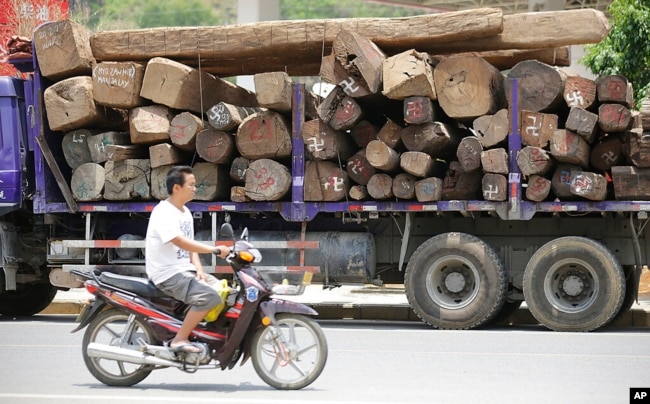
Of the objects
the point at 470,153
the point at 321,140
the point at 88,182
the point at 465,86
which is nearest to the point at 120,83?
the point at 88,182

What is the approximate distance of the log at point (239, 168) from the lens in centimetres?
1502

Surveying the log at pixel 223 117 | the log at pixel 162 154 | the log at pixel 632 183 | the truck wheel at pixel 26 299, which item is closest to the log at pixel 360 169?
the log at pixel 223 117

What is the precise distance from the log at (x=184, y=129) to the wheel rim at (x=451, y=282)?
133 inches

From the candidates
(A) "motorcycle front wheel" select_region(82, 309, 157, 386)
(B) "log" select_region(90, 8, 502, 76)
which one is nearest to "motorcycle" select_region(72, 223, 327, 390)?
(A) "motorcycle front wheel" select_region(82, 309, 157, 386)

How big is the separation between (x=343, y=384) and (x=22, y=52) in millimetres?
8600

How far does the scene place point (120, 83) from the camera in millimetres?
15172

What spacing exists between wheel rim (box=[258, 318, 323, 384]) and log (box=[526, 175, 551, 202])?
18.3 feet

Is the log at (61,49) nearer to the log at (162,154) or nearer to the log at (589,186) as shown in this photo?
the log at (162,154)

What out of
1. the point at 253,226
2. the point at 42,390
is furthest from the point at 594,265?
the point at 42,390

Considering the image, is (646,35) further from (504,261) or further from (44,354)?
(44,354)

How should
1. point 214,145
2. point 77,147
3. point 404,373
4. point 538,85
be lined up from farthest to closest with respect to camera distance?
1. point 77,147
2. point 214,145
3. point 538,85
4. point 404,373

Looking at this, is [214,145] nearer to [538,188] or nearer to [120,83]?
[120,83]

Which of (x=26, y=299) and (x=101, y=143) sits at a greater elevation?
(x=101, y=143)

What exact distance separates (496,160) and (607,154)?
1.29m
